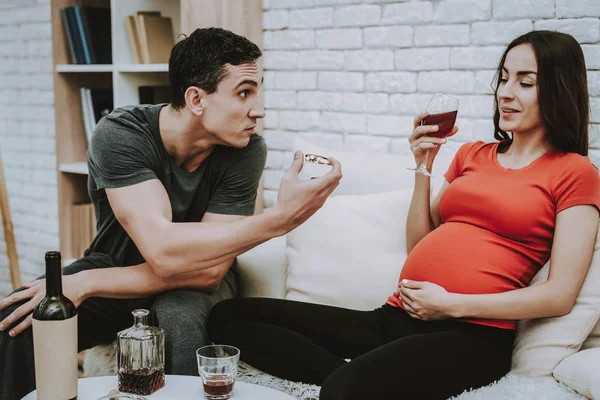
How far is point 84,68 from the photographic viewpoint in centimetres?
296

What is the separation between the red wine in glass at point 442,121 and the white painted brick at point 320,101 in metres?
0.99

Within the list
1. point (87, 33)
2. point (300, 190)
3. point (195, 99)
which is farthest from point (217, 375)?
point (87, 33)

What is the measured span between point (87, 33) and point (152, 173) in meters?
1.48

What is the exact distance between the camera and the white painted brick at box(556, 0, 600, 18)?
6.68 feet

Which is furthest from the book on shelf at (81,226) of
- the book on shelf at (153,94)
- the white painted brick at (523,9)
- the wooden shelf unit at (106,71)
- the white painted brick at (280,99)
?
the white painted brick at (523,9)

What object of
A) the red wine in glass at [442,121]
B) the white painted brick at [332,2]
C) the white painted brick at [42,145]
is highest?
the white painted brick at [332,2]

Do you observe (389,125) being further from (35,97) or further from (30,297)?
(35,97)

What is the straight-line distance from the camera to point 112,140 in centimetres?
184

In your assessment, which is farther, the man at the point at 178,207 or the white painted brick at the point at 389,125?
the white painted brick at the point at 389,125

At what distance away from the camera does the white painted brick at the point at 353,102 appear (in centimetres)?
256

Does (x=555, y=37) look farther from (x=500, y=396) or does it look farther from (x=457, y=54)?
(x=500, y=396)

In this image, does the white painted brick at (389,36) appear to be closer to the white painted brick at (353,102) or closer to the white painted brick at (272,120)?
the white painted brick at (353,102)

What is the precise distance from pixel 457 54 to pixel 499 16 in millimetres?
187

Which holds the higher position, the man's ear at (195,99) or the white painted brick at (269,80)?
the white painted brick at (269,80)
